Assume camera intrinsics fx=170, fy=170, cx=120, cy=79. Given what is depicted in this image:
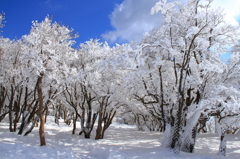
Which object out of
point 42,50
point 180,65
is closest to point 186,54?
point 180,65

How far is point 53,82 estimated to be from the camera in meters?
14.0

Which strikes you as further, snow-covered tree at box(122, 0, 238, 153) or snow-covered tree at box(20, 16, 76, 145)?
snow-covered tree at box(20, 16, 76, 145)

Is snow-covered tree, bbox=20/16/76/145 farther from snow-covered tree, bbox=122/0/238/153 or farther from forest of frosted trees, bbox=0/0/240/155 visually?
snow-covered tree, bbox=122/0/238/153

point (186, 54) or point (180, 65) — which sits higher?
point (186, 54)

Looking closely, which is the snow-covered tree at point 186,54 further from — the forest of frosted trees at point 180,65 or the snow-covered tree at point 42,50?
the snow-covered tree at point 42,50

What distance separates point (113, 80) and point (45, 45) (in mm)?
6472

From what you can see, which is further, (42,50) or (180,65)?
(42,50)

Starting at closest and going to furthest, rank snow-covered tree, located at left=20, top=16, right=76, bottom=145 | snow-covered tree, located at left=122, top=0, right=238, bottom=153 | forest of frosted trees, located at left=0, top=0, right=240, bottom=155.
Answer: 1. forest of frosted trees, located at left=0, top=0, right=240, bottom=155
2. snow-covered tree, located at left=122, top=0, right=238, bottom=153
3. snow-covered tree, located at left=20, top=16, right=76, bottom=145

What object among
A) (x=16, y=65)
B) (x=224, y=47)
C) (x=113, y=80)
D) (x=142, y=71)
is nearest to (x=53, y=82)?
(x=16, y=65)

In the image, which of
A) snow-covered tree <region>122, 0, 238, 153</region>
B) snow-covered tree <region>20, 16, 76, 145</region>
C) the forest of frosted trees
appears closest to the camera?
the forest of frosted trees

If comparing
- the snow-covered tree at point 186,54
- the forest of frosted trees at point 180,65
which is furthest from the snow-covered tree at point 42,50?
the snow-covered tree at point 186,54

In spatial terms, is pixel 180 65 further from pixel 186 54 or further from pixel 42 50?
pixel 42 50

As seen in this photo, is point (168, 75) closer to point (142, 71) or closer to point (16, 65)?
point (142, 71)

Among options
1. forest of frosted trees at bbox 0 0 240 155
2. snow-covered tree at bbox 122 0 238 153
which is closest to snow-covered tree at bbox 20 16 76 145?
forest of frosted trees at bbox 0 0 240 155
